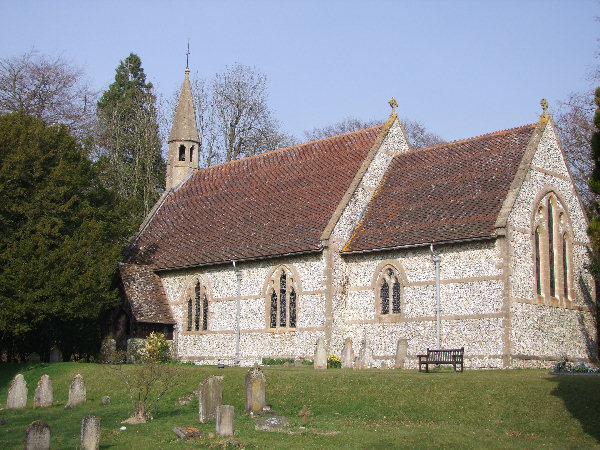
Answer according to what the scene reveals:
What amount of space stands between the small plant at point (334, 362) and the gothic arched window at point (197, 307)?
7158mm

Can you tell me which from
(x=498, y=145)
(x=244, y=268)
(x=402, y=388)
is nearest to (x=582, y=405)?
(x=402, y=388)

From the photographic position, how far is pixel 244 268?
103ft

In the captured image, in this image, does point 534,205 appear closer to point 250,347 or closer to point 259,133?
point 250,347

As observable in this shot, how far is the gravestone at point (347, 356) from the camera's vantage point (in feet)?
86.4

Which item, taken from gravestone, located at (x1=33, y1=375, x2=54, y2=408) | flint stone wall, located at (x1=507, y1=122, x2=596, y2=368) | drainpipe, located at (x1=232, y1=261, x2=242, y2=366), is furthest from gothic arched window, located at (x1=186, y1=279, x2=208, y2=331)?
flint stone wall, located at (x1=507, y1=122, x2=596, y2=368)

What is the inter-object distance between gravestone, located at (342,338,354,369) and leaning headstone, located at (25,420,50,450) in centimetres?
1302

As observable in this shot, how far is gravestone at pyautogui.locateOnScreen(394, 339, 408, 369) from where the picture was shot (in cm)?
2566

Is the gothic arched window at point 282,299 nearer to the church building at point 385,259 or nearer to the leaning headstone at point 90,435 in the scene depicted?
the church building at point 385,259

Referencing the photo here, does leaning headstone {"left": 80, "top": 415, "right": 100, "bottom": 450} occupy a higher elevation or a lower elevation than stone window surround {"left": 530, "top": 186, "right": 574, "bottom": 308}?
lower

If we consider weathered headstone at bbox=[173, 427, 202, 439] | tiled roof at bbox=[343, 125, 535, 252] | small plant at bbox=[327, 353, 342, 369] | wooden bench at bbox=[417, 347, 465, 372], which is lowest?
weathered headstone at bbox=[173, 427, 202, 439]

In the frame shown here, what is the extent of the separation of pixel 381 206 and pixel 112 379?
11.6 metres

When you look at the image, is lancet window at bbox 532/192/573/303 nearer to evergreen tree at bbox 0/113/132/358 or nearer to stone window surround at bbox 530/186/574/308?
stone window surround at bbox 530/186/574/308

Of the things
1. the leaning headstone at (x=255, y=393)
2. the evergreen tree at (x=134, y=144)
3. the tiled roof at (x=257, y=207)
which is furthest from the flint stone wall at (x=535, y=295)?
the evergreen tree at (x=134, y=144)

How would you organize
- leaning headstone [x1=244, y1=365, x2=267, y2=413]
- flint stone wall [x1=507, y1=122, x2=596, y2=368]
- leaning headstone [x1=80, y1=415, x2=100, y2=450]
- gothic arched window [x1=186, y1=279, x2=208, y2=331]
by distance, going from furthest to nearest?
gothic arched window [x1=186, y1=279, x2=208, y2=331]
flint stone wall [x1=507, y1=122, x2=596, y2=368]
leaning headstone [x1=244, y1=365, x2=267, y2=413]
leaning headstone [x1=80, y1=415, x2=100, y2=450]
